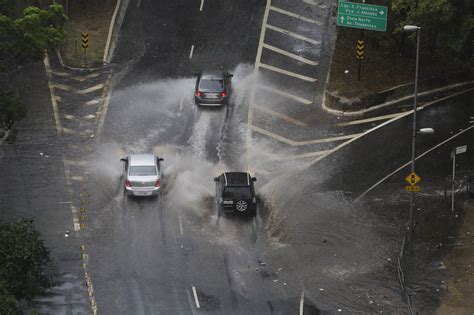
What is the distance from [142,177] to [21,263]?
37.2 feet

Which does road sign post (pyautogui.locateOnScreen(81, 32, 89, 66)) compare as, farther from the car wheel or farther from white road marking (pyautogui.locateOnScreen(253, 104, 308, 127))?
the car wheel

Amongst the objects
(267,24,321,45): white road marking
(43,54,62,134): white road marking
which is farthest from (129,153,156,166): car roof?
(267,24,321,45): white road marking

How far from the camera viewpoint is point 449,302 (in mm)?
38938

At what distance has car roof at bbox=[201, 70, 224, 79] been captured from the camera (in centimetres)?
5621

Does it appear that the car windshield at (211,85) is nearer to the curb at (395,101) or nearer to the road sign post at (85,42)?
the curb at (395,101)

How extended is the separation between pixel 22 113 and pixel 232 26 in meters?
23.5

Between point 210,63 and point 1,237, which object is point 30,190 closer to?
point 1,237

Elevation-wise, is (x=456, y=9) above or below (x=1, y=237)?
above

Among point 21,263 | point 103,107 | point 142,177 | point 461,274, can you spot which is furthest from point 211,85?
point 21,263

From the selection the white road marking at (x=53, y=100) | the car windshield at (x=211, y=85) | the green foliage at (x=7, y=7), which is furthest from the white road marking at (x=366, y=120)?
the green foliage at (x=7, y=7)

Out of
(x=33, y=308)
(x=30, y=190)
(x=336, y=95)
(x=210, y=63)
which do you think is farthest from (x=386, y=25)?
(x=33, y=308)

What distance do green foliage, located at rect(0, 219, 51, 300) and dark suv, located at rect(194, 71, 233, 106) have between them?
19.7 metres

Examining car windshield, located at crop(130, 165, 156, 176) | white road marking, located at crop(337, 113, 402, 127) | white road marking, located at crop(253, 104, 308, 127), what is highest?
white road marking, located at crop(337, 113, 402, 127)

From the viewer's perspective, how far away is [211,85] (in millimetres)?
55719
